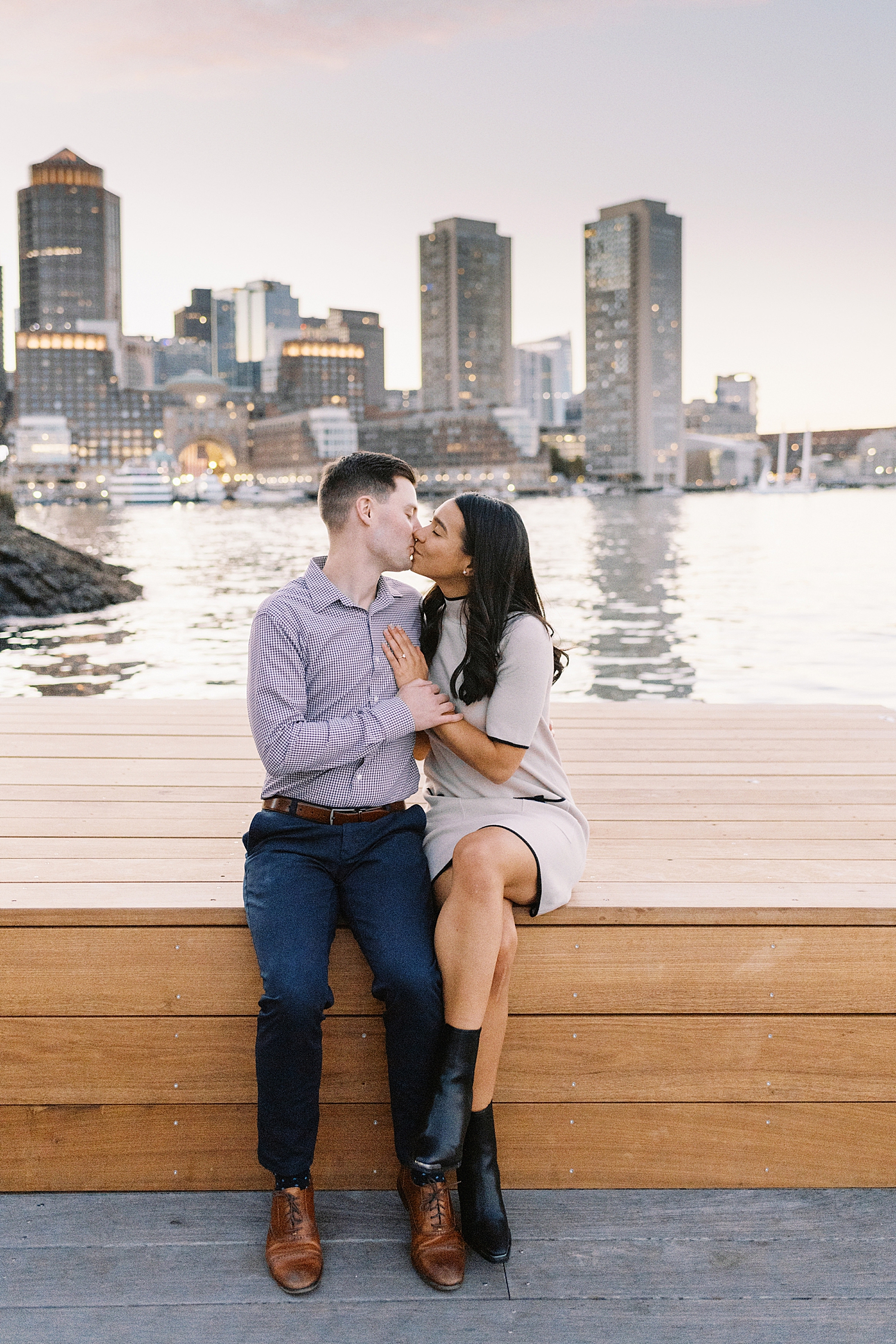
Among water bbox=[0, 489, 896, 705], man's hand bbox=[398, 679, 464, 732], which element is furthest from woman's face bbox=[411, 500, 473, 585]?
water bbox=[0, 489, 896, 705]

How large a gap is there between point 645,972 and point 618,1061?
0.18 meters

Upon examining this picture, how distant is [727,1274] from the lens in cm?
192

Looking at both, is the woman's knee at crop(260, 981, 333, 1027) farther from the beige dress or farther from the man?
the beige dress

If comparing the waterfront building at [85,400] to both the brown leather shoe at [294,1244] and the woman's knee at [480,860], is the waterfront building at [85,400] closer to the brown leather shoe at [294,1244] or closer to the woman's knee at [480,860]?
the woman's knee at [480,860]

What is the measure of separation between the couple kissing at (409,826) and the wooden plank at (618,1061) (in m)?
0.13

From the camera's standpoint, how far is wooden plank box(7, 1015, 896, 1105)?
216cm

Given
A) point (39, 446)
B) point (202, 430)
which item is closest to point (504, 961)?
point (39, 446)

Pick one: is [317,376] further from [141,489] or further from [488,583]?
[488,583]

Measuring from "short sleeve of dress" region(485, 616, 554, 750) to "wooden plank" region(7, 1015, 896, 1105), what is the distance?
535mm

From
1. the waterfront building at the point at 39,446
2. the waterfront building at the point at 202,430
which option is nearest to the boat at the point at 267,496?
the waterfront building at the point at 39,446

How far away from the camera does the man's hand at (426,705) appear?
226 centimetres

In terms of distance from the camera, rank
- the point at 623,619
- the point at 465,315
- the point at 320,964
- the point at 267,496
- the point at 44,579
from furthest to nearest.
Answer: the point at 465,315 < the point at 267,496 < the point at 623,619 < the point at 44,579 < the point at 320,964

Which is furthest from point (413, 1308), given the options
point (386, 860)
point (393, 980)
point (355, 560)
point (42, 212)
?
point (42, 212)

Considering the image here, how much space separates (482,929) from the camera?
2.02m
